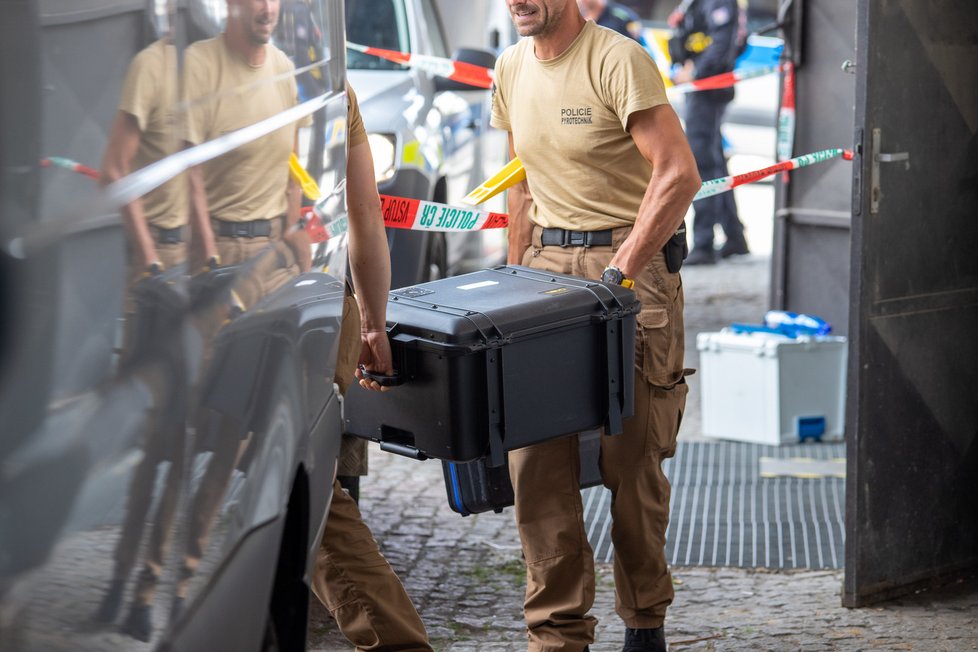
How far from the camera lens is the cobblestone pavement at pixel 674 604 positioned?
4.31m

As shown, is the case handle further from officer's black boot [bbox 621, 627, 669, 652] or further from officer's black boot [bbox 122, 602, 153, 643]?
officer's black boot [bbox 122, 602, 153, 643]

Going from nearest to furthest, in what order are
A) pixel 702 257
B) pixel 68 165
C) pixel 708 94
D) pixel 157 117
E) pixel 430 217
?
pixel 68 165 < pixel 157 117 < pixel 430 217 < pixel 708 94 < pixel 702 257

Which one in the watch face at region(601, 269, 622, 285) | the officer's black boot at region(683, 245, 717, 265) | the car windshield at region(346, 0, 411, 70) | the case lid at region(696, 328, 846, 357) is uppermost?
the car windshield at region(346, 0, 411, 70)

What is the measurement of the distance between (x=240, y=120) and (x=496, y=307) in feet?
4.85

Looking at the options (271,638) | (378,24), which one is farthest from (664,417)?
(378,24)

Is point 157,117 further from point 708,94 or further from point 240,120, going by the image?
point 708,94

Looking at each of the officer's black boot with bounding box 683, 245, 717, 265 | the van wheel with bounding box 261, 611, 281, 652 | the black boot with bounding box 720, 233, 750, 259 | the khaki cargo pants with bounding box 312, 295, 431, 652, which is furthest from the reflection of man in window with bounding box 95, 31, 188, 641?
the black boot with bounding box 720, 233, 750, 259

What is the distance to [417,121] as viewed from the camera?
693cm

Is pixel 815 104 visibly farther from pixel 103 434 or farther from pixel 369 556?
pixel 103 434

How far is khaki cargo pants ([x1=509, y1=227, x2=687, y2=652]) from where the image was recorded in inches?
154

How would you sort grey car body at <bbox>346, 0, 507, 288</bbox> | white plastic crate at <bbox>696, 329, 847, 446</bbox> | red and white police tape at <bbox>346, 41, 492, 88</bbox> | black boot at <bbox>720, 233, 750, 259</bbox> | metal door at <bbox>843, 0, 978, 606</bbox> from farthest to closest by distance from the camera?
black boot at <bbox>720, 233, 750, 259</bbox> → red and white police tape at <bbox>346, 41, 492, 88</bbox> → white plastic crate at <bbox>696, 329, 847, 446</bbox> → grey car body at <bbox>346, 0, 507, 288</bbox> → metal door at <bbox>843, 0, 978, 606</bbox>

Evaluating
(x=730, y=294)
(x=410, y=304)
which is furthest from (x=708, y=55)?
(x=410, y=304)

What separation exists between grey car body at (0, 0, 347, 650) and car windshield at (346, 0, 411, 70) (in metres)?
5.25

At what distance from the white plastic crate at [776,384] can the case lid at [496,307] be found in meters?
3.06
